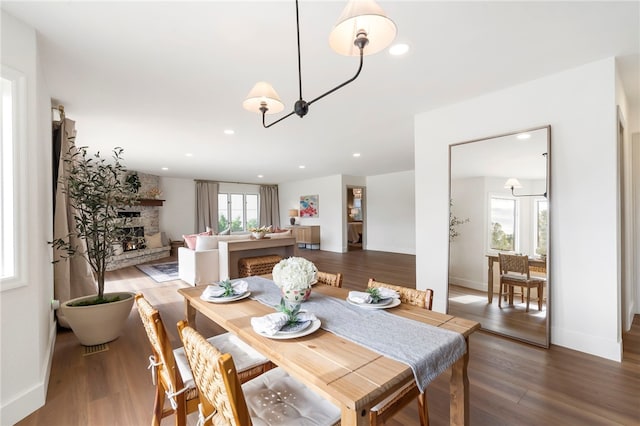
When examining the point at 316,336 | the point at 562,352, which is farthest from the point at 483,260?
the point at 316,336

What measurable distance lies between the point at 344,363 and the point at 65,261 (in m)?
3.47

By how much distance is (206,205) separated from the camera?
9594mm

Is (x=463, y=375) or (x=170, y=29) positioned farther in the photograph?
(x=170, y=29)

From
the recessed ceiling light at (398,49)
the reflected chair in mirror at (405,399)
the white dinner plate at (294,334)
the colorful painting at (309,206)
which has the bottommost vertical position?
the reflected chair in mirror at (405,399)

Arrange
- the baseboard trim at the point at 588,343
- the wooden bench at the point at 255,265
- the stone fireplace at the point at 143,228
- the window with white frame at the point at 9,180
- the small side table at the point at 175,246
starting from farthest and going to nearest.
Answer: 1. the small side table at the point at 175,246
2. the stone fireplace at the point at 143,228
3. the wooden bench at the point at 255,265
4. the baseboard trim at the point at 588,343
5. the window with white frame at the point at 9,180

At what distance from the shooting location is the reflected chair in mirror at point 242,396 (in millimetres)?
862

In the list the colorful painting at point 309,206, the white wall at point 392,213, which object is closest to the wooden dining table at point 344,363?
the white wall at point 392,213

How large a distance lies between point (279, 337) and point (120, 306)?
7.82ft

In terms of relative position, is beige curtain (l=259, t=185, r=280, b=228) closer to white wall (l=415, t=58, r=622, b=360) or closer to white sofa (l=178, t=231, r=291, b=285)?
white sofa (l=178, t=231, r=291, b=285)

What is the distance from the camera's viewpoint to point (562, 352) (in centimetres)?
242

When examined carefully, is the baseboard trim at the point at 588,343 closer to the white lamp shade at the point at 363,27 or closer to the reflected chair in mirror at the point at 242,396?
the reflected chair in mirror at the point at 242,396

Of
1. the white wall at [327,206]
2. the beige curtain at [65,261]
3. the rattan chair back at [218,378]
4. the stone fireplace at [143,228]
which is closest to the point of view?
the rattan chair back at [218,378]

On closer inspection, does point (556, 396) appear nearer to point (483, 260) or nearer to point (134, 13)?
point (483, 260)

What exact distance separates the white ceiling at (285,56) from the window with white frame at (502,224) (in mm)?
1136
